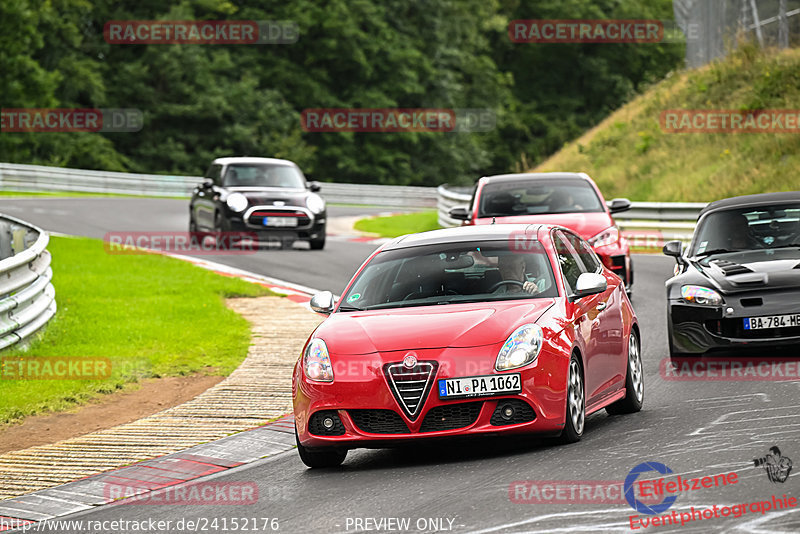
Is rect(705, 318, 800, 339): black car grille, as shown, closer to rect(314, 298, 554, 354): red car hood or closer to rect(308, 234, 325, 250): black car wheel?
rect(314, 298, 554, 354): red car hood

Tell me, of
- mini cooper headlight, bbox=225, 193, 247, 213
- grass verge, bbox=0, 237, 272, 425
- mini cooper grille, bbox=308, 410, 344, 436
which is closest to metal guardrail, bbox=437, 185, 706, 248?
mini cooper headlight, bbox=225, 193, 247, 213

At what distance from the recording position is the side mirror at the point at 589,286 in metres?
8.66

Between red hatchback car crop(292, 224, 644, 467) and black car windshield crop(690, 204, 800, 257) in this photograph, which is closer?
red hatchback car crop(292, 224, 644, 467)

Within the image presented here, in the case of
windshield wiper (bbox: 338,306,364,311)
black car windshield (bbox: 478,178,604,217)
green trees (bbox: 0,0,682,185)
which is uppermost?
green trees (bbox: 0,0,682,185)

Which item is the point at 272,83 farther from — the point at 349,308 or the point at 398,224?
the point at 349,308

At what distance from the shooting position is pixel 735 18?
119 feet

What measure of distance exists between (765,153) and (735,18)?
796 cm

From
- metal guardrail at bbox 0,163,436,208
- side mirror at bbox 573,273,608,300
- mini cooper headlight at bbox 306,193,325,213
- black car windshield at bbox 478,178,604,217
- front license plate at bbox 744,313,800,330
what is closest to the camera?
side mirror at bbox 573,273,608,300

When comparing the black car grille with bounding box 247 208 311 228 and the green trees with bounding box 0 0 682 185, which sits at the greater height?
the green trees with bounding box 0 0 682 185

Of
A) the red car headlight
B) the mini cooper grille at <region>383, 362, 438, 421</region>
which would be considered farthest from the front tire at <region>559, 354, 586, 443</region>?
the red car headlight

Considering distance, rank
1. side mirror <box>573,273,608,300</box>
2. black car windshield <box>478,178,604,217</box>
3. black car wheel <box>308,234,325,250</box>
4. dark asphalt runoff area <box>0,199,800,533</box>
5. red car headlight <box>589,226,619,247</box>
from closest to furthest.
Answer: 1. dark asphalt runoff area <box>0,199,800,533</box>
2. side mirror <box>573,273,608,300</box>
3. red car headlight <box>589,226,619,247</box>
4. black car windshield <box>478,178,604,217</box>
5. black car wheel <box>308,234,325,250</box>

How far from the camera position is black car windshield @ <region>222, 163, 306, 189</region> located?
1005 inches

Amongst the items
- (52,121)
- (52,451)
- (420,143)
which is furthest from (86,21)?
(52,451)

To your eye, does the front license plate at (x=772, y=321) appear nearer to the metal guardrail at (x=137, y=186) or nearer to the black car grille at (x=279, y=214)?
the black car grille at (x=279, y=214)
